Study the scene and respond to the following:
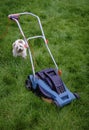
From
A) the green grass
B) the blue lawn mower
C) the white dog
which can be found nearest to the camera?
the green grass

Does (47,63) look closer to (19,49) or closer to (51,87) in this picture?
(19,49)

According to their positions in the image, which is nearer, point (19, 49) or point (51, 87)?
point (51, 87)

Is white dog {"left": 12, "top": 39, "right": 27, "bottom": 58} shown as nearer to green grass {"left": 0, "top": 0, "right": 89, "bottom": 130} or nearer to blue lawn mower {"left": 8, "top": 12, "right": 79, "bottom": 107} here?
green grass {"left": 0, "top": 0, "right": 89, "bottom": 130}

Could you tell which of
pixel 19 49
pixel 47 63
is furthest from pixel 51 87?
pixel 19 49

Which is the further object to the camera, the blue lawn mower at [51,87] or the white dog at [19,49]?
the white dog at [19,49]

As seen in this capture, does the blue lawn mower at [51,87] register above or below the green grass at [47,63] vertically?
above

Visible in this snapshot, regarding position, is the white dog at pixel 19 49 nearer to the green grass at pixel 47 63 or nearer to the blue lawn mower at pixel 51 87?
the green grass at pixel 47 63

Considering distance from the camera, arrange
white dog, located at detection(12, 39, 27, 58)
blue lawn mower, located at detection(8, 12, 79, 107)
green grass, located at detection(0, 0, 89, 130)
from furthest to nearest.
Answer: white dog, located at detection(12, 39, 27, 58)
blue lawn mower, located at detection(8, 12, 79, 107)
green grass, located at detection(0, 0, 89, 130)

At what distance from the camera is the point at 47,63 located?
509 centimetres

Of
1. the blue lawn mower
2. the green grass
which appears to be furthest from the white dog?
the blue lawn mower

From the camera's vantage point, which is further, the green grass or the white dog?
the white dog

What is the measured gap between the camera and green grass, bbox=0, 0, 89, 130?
12.4ft

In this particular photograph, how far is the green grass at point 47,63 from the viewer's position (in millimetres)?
3770

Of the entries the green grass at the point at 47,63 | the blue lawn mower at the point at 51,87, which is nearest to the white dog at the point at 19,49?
the green grass at the point at 47,63
